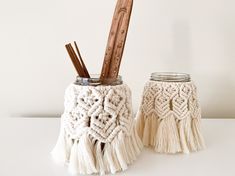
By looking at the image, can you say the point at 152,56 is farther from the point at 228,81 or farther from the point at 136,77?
the point at 228,81

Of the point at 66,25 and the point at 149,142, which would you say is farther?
the point at 66,25

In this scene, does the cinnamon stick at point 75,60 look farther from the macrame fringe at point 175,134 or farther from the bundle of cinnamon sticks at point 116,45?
the macrame fringe at point 175,134

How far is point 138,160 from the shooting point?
0.41m

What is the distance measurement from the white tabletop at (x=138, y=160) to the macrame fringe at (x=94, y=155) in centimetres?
2

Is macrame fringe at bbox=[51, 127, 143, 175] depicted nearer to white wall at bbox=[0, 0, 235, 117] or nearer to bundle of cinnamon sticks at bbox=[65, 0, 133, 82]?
bundle of cinnamon sticks at bbox=[65, 0, 133, 82]

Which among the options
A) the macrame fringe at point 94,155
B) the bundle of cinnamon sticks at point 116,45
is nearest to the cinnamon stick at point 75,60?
the bundle of cinnamon sticks at point 116,45

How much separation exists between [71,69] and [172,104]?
0.33 meters

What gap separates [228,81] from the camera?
683mm

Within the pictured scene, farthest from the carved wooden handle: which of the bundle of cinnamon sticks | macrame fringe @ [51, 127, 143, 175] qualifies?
macrame fringe @ [51, 127, 143, 175]

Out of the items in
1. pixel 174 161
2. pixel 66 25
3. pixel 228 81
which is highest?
pixel 66 25

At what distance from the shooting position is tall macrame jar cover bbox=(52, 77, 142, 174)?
0.36m

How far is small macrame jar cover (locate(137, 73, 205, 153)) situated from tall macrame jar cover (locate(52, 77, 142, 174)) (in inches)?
3.3

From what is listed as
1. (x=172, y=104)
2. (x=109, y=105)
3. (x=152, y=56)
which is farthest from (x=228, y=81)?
(x=109, y=105)

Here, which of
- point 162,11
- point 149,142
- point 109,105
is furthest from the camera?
point 162,11
